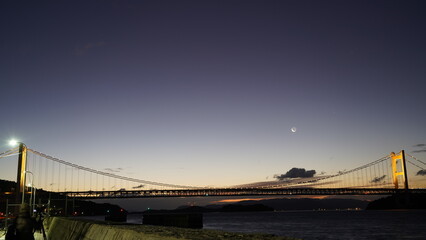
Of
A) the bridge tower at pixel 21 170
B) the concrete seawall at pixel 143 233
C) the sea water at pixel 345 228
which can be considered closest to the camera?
the concrete seawall at pixel 143 233

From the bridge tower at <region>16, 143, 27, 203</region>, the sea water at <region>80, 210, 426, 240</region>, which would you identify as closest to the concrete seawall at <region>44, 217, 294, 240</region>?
the bridge tower at <region>16, 143, 27, 203</region>

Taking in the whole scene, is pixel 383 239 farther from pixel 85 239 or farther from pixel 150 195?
pixel 150 195

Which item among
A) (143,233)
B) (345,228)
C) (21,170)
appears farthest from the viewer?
(345,228)

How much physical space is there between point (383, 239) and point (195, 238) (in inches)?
2037

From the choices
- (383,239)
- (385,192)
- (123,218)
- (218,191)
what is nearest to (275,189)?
(218,191)

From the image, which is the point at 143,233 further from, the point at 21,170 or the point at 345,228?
the point at 345,228

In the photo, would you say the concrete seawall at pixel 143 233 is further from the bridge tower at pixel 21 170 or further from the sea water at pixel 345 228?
the sea water at pixel 345 228

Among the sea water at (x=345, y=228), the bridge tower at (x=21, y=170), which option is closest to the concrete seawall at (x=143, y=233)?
the bridge tower at (x=21, y=170)

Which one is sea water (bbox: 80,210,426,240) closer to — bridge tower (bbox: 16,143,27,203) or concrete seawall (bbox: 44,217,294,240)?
bridge tower (bbox: 16,143,27,203)

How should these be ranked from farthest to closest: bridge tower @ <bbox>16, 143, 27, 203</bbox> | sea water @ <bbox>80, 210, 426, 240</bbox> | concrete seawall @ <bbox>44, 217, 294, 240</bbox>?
sea water @ <bbox>80, 210, 426, 240</bbox>, bridge tower @ <bbox>16, 143, 27, 203</bbox>, concrete seawall @ <bbox>44, 217, 294, 240</bbox>

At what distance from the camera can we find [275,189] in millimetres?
119625

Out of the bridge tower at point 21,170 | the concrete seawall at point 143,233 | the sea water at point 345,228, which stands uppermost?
the bridge tower at point 21,170

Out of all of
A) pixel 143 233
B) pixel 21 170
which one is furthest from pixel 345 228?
pixel 143 233

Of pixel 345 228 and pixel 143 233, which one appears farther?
pixel 345 228
